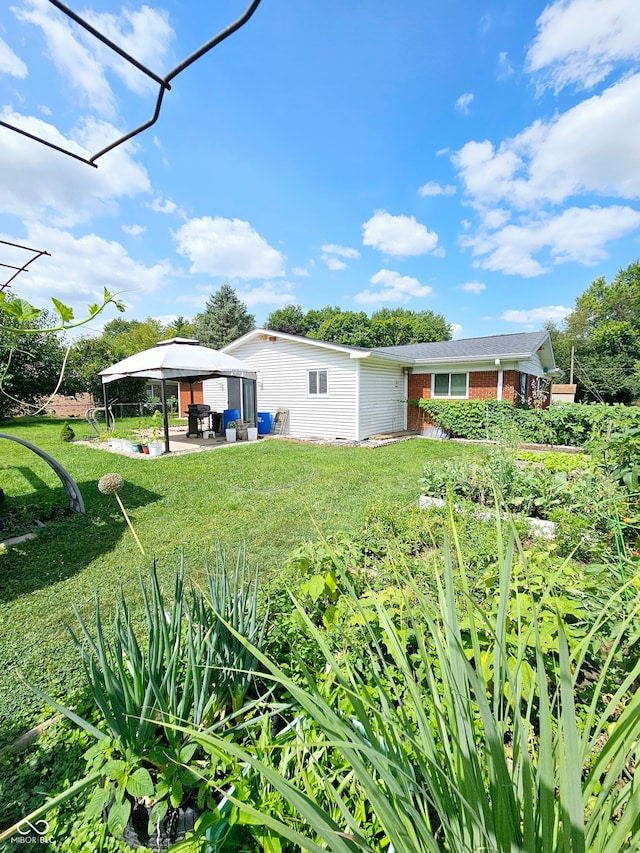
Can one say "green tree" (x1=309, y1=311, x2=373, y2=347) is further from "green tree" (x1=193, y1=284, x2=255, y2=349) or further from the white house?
the white house

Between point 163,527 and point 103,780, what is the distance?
3.42 meters

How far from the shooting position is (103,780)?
1.32 meters

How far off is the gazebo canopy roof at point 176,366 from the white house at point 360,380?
212 centimetres

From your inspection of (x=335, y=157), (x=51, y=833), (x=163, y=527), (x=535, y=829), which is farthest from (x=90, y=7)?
(x=335, y=157)

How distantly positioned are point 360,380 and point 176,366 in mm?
5604

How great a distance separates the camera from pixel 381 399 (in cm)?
1293

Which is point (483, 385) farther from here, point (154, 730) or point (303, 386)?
point (154, 730)

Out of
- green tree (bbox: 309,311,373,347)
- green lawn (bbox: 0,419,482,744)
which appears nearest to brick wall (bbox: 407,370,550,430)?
green lawn (bbox: 0,419,482,744)

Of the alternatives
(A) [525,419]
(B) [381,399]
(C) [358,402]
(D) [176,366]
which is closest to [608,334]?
(A) [525,419]

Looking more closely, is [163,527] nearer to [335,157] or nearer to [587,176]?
[335,157]

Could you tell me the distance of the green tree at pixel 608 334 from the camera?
27.8m

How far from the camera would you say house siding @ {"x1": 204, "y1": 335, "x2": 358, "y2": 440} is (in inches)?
469

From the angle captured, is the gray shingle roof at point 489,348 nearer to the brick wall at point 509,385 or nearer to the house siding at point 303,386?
the brick wall at point 509,385

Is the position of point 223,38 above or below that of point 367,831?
above
